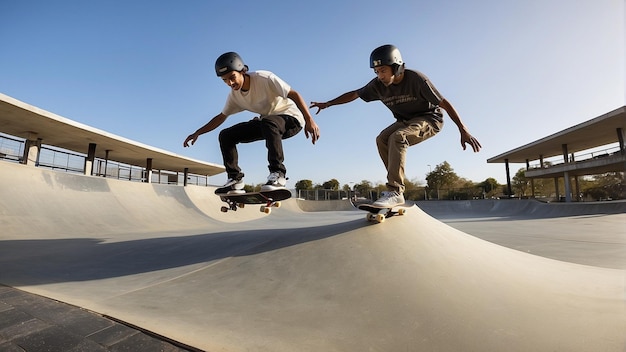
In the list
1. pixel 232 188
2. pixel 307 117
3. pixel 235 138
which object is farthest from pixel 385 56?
pixel 232 188

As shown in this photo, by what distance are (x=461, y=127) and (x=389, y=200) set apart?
4.03ft

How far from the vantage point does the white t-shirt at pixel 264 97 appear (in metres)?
3.34

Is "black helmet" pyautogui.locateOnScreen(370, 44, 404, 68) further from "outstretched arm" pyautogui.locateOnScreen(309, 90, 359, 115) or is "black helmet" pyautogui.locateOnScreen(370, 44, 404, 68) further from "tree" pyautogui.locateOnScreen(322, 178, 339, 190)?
"tree" pyautogui.locateOnScreen(322, 178, 339, 190)

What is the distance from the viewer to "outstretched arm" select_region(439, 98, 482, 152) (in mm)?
3084

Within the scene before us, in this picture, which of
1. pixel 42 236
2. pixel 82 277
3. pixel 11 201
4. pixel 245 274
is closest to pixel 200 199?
pixel 11 201

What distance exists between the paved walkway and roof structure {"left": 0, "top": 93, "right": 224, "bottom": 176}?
15244 mm

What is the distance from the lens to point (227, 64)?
3225mm

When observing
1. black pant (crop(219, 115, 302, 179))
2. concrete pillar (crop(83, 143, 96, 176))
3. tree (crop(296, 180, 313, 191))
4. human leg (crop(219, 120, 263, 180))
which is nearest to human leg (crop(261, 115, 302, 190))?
black pant (crop(219, 115, 302, 179))

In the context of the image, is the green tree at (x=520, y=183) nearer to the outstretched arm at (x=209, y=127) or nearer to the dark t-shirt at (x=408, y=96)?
the dark t-shirt at (x=408, y=96)

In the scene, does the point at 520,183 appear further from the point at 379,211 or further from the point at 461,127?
the point at 379,211

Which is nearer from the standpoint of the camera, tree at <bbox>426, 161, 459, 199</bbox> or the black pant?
the black pant

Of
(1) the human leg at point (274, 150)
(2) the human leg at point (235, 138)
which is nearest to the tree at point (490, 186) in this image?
(1) the human leg at point (274, 150)

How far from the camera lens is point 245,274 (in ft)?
6.77

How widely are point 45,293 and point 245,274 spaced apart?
52.2 inches
